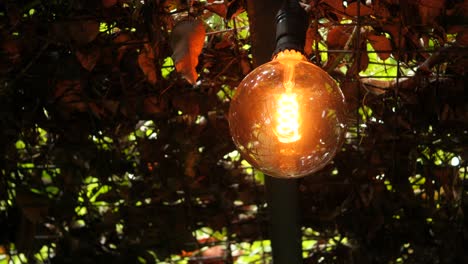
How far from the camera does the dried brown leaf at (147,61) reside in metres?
1.31

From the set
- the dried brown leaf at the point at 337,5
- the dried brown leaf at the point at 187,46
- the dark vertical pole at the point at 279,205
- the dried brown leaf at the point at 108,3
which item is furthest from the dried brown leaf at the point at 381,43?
the dried brown leaf at the point at 108,3

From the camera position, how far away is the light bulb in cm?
91

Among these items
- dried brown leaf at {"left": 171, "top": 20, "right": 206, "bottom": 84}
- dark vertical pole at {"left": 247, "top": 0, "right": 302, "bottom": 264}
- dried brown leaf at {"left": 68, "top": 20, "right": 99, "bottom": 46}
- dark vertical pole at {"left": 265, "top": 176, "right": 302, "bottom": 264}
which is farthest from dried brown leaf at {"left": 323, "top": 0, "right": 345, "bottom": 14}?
dried brown leaf at {"left": 68, "top": 20, "right": 99, "bottom": 46}

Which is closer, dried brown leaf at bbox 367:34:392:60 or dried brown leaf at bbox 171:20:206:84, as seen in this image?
dried brown leaf at bbox 171:20:206:84

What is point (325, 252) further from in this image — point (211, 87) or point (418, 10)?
point (418, 10)

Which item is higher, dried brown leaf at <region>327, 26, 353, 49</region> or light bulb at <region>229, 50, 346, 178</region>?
dried brown leaf at <region>327, 26, 353, 49</region>

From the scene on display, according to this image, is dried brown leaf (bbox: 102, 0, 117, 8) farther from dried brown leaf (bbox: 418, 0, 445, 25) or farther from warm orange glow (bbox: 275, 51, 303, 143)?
dried brown leaf (bbox: 418, 0, 445, 25)

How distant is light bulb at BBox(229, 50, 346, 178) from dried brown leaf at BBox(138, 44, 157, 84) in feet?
1.38

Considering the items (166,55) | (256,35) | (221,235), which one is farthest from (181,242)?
(256,35)

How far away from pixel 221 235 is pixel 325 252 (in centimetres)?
31

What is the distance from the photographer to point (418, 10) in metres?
1.21

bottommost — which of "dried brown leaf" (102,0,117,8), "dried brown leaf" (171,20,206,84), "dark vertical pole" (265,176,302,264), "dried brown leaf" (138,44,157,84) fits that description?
"dark vertical pole" (265,176,302,264)

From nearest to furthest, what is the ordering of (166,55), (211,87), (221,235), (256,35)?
(256,35) → (166,55) → (211,87) → (221,235)

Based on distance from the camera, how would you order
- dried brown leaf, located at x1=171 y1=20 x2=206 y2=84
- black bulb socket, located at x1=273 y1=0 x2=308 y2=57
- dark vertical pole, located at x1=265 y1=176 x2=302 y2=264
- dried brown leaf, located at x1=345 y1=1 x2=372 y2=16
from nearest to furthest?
black bulb socket, located at x1=273 y1=0 x2=308 y2=57 < dried brown leaf, located at x1=171 y1=20 x2=206 y2=84 < dried brown leaf, located at x1=345 y1=1 x2=372 y2=16 < dark vertical pole, located at x1=265 y1=176 x2=302 y2=264
